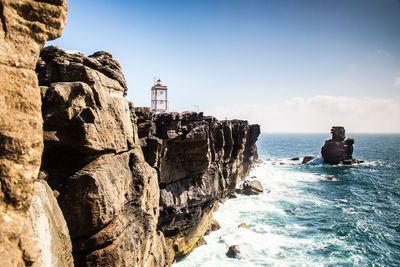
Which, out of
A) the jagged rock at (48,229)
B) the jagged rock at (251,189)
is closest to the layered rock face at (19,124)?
the jagged rock at (48,229)

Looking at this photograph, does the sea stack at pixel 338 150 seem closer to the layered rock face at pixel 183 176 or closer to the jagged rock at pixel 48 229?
the layered rock face at pixel 183 176

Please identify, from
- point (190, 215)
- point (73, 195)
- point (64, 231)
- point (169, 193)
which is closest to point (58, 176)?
point (73, 195)

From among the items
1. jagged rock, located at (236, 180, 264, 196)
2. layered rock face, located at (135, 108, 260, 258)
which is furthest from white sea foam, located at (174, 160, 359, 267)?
layered rock face, located at (135, 108, 260, 258)

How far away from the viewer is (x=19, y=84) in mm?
4750

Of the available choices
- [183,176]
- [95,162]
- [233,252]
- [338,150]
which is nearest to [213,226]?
[233,252]

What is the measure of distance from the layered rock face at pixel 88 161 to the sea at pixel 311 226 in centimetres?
1672

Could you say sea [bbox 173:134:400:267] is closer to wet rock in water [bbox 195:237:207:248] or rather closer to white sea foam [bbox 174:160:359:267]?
white sea foam [bbox 174:160:359:267]

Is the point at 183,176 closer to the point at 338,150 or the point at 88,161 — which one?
the point at 88,161

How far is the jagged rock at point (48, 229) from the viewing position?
5508 mm

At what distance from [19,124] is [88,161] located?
4.36 meters

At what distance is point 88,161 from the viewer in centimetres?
880

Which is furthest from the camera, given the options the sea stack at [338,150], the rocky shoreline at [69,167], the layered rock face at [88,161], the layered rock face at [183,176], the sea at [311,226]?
the sea stack at [338,150]

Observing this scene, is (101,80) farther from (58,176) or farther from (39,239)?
(39,239)

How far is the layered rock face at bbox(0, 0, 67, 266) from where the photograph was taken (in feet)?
14.3
